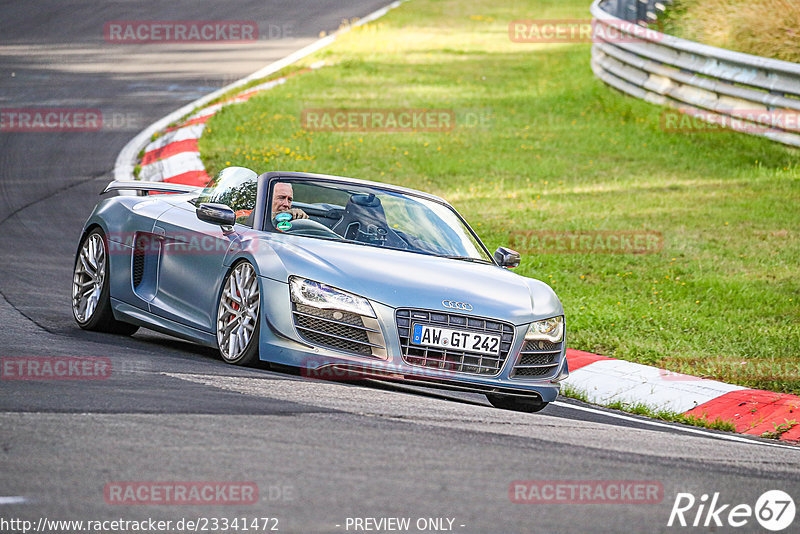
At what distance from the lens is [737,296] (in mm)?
10961

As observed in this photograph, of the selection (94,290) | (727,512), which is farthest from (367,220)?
(727,512)

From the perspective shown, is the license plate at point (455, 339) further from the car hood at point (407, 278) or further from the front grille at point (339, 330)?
the front grille at point (339, 330)

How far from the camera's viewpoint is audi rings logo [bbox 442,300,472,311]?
714 cm

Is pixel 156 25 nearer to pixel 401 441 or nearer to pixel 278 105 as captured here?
pixel 278 105

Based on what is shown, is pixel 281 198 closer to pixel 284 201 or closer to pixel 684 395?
pixel 284 201

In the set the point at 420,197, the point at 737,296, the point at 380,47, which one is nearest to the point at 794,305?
the point at 737,296

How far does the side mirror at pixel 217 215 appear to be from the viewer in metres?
7.82

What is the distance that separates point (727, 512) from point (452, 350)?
2.52 m

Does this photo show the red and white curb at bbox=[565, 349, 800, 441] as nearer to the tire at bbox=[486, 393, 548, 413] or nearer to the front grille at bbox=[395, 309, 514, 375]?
the tire at bbox=[486, 393, 548, 413]

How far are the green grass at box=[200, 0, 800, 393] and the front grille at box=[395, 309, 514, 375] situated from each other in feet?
8.70

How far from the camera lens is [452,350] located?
23.5ft

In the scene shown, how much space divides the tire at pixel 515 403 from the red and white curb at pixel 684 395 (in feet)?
3.45

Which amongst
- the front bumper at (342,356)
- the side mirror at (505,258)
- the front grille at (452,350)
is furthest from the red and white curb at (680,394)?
the front bumper at (342,356)

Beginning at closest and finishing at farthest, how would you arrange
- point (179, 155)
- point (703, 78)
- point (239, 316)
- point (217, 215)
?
point (239, 316) → point (217, 215) → point (179, 155) → point (703, 78)
